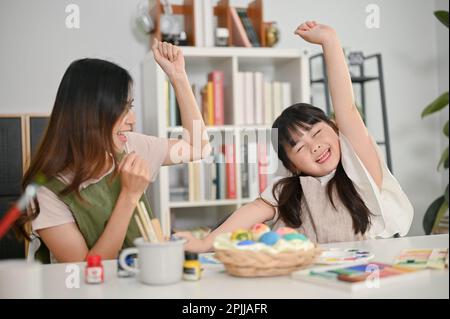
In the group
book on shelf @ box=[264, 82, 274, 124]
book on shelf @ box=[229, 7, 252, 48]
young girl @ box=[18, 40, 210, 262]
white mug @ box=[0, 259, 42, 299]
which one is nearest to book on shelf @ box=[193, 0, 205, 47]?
book on shelf @ box=[229, 7, 252, 48]

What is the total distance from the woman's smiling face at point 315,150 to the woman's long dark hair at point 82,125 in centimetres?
44

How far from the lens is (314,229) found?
4.00 feet

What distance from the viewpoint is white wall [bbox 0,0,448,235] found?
2.46 metres

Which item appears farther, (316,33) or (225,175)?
(225,175)

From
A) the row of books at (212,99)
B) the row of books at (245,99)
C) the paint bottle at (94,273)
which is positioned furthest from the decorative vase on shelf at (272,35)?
the paint bottle at (94,273)

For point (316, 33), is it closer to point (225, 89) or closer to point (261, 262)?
point (261, 262)

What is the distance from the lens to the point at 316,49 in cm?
294

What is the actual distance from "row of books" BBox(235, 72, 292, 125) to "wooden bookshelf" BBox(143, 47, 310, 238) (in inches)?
0.9

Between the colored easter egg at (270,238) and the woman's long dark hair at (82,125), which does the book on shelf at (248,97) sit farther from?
the colored easter egg at (270,238)

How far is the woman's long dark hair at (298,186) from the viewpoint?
1.20 meters

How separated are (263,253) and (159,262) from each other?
14cm

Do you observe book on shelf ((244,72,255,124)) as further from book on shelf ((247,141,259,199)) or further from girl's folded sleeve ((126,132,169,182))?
girl's folded sleeve ((126,132,169,182))

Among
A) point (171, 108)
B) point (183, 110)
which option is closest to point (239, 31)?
point (171, 108)
